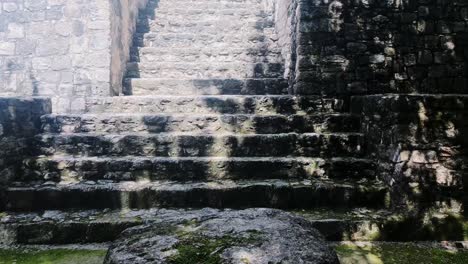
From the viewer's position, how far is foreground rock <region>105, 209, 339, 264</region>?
70.7 inches

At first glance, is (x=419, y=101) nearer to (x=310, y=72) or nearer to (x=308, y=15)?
(x=310, y=72)

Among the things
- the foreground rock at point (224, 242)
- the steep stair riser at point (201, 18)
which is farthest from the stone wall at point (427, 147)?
the steep stair riser at point (201, 18)

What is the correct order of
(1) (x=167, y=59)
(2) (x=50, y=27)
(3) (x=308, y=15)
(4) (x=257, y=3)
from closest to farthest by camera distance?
1. (3) (x=308, y=15)
2. (2) (x=50, y=27)
3. (1) (x=167, y=59)
4. (4) (x=257, y=3)

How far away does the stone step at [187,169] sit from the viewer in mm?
3596

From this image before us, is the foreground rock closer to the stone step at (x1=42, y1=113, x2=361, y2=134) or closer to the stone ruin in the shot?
the stone ruin

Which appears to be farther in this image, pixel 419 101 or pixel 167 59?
pixel 167 59

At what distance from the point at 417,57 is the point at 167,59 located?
12.8 feet

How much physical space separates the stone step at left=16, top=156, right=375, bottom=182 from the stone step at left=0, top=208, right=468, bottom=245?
550mm

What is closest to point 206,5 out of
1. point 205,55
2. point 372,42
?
point 205,55

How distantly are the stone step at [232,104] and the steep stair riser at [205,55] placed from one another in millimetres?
1623

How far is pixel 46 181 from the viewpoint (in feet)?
11.7

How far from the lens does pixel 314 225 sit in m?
3.02

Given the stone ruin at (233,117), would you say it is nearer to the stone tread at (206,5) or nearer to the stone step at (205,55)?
the stone step at (205,55)

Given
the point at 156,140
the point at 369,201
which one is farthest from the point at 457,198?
the point at 156,140
